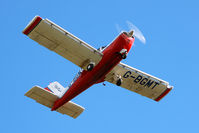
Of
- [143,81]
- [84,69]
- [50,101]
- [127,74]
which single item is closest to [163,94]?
[143,81]

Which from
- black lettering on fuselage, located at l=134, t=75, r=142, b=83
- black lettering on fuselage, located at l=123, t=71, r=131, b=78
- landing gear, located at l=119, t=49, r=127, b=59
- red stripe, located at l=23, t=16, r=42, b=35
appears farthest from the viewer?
black lettering on fuselage, located at l=134, t=75, r=142, b=83

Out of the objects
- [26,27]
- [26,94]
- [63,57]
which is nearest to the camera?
[26,27]

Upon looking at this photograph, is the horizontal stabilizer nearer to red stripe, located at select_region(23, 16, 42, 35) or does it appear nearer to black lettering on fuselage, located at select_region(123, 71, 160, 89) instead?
black lettering on fuselage, located at select_region(123, 71, 160, 89)

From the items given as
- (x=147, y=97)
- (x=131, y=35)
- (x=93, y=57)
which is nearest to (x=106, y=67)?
(x=93, y=57)

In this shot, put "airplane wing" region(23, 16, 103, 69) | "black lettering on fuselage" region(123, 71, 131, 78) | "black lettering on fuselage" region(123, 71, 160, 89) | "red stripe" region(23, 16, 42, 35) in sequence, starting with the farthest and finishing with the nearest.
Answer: "black lettering on fuselage" region(123, 71, 160, 89)
"black lettering on fuselage" region(123, 71, 131, 78)
"airplane wing" region(23, 16, 103, 69)
"red stripe" region(23, 16, 42, 35)

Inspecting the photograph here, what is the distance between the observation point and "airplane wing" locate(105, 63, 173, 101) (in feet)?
76.3

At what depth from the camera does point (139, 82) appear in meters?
24.6

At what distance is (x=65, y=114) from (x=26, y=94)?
3108 millimetres

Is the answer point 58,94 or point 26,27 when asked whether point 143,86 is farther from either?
point 26,27

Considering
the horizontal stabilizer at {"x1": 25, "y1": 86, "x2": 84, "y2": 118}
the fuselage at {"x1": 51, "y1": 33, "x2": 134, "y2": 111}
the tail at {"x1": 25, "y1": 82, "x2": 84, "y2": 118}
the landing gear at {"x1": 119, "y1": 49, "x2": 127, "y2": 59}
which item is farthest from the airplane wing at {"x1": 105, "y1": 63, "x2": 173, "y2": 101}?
the horizontal stabilizer at {"x1": 25, "y1": 86, "x2": 84, "y2": 118}

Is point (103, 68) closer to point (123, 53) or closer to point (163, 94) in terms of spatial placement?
point (123, 53)

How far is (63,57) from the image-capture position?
71.0 ft

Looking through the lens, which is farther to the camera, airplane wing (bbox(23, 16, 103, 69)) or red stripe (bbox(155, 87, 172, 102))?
red stripe (bbox(155, 87, 172, 102))

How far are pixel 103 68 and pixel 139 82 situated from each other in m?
4.06
